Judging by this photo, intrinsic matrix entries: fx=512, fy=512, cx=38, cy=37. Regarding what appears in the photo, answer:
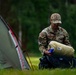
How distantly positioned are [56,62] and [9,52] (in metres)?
0.94

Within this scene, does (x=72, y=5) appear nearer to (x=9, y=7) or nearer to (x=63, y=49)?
(x=9, y=7)

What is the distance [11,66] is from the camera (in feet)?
31.5

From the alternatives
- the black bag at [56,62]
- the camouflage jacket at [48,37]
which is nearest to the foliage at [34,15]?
the camouflage jacket at [48,37]

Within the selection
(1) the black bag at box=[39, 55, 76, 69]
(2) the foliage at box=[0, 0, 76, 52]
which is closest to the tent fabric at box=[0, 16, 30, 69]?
(1) the black bag at box=[39, 55, 76, 69]

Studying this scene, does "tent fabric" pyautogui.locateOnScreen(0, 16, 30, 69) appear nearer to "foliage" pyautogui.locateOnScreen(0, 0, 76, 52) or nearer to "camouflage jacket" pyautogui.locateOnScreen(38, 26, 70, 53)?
"camouflage jacket" pyautogui.locateOnScreen(38, 26, 70, 53)

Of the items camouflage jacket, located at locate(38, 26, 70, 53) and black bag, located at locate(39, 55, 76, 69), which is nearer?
black bag, located at locate(39, 55, 76, 69)

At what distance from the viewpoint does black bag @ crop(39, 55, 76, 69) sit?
9.56m

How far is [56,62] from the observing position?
9.58 m

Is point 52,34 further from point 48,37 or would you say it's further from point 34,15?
point 34,15

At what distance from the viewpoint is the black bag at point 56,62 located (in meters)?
9.56

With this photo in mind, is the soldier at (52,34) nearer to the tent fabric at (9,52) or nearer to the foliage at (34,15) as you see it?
the tent fabric at (9,52)

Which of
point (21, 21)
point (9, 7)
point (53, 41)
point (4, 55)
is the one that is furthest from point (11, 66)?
point (9, 7)

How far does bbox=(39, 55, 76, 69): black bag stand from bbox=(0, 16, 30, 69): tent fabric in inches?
17.2

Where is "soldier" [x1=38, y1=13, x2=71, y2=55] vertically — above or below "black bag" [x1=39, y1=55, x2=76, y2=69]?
above
